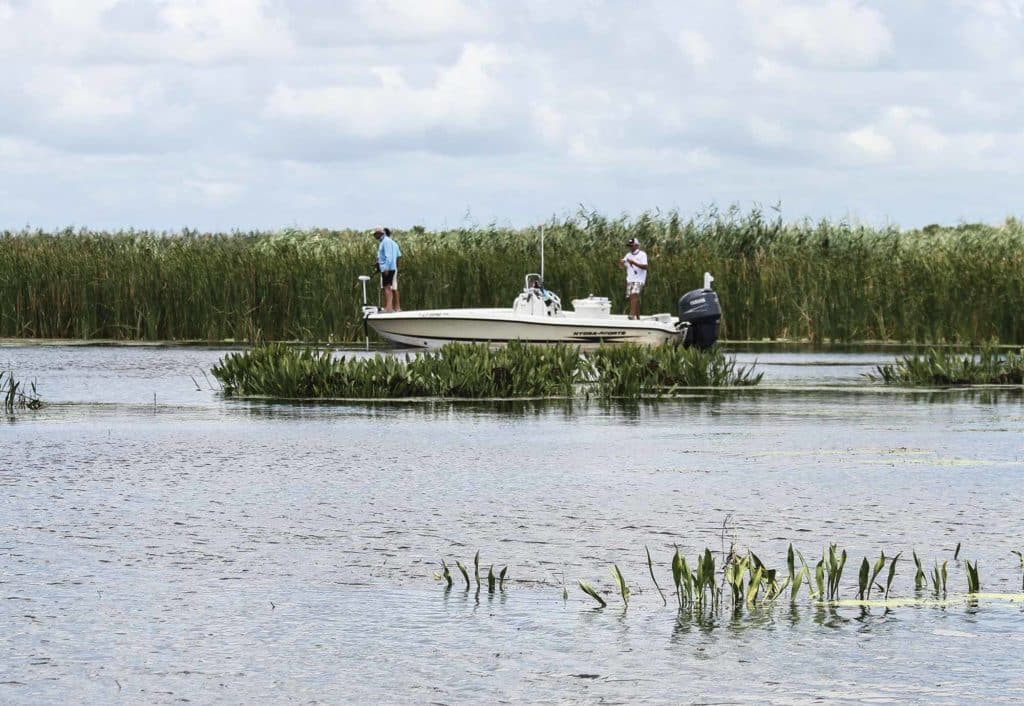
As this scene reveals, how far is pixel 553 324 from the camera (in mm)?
30703

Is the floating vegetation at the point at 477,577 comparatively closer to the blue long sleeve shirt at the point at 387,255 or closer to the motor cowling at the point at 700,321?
the motor cowling at the point at 700,321

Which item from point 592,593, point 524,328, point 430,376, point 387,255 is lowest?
point 592,593

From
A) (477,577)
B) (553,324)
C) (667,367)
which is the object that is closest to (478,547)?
(477,577)

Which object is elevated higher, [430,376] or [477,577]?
[430,376]

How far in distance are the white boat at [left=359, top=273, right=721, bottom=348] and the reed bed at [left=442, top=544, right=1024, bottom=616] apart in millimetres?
20617

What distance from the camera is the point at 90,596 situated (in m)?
7.98

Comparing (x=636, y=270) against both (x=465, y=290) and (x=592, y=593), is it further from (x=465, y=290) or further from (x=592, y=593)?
(x=592, y=593)

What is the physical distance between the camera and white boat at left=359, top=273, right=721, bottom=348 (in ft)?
94.7

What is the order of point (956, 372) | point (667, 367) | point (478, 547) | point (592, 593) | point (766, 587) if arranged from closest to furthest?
point (592, 593), point (766, 587), point (478, 547), point (667, 367), point (956, 372)

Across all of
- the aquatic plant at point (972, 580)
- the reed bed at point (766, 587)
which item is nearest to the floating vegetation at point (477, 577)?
the reed bed at point (766, 587)

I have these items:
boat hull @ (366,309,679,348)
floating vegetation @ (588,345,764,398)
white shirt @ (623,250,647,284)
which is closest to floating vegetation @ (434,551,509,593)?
floating vegetation @ (588,345,764,398)

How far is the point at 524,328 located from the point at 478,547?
2169 centimetres

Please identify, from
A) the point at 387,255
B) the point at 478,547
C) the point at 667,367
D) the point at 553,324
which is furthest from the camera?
the point at 387,255

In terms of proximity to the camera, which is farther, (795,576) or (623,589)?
(795,576)
